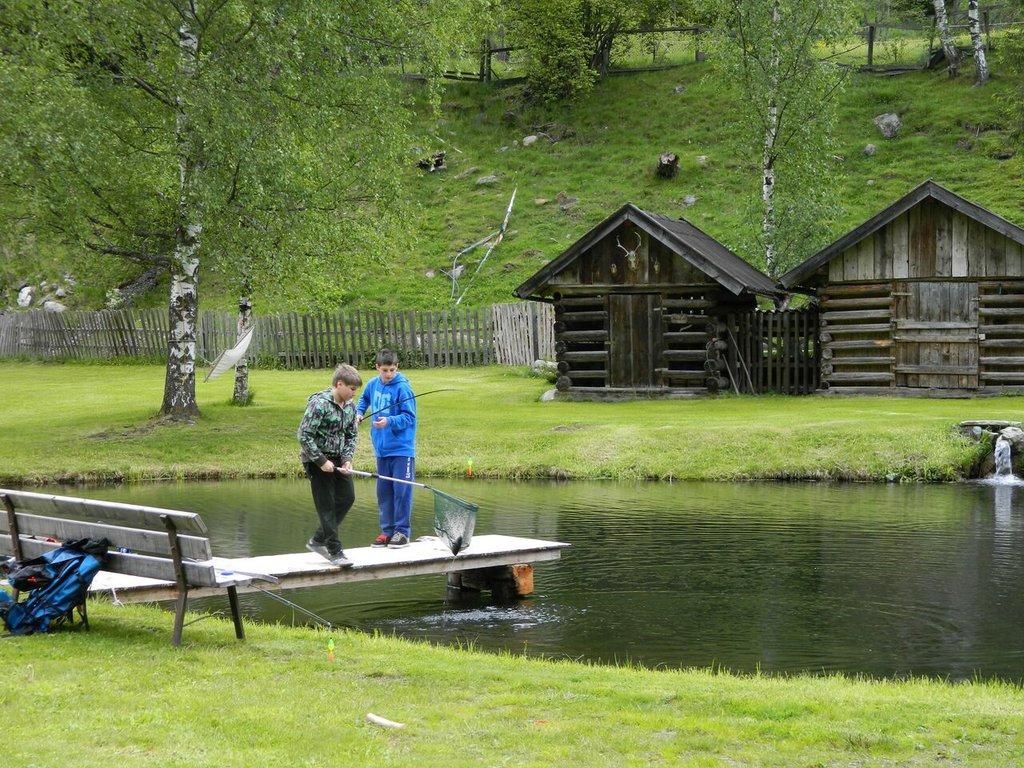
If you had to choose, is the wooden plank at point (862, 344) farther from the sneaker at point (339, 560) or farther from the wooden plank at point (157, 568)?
the wooden plank at point (157, 568)

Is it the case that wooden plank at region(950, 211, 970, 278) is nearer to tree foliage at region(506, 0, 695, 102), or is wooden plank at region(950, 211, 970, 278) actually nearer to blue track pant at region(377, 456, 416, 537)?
blue track pant at region(377, 456, 416, 537)

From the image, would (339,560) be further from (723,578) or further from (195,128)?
(195,128)

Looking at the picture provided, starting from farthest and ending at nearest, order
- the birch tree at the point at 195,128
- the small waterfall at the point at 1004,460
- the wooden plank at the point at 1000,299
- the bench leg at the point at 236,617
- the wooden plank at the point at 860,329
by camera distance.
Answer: the wooden plank at the point at 860,329 → the wooden plank at the point at 1000,299 → the birch tree at the point at 195,128 → the small waterfall at the point at 1004,460 → the bench leg at the point at 236,617

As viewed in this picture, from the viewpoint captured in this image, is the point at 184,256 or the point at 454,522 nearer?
the point at 454,522

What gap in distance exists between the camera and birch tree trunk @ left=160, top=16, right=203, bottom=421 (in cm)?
2389

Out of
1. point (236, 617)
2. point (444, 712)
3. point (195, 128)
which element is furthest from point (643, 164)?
point (444, 712)

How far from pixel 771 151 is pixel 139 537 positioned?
95.8 feet

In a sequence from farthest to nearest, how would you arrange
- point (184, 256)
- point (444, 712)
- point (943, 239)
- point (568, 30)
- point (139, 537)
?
point (568, 30) → point (943, 239) → point (184, 256) → point (139, 537) → point (444, 712)

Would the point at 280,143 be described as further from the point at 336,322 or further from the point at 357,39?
the point at 336,322

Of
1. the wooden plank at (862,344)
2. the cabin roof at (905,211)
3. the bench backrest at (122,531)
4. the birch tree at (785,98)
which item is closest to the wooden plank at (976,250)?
the cabin roof at (905,211)

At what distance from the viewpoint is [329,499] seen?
38.2 feet

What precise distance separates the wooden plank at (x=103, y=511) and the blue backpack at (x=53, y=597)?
0.40 m

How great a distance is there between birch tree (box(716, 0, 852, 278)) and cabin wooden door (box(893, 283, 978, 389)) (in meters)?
6.45

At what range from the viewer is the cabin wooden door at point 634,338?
31.8 metres
